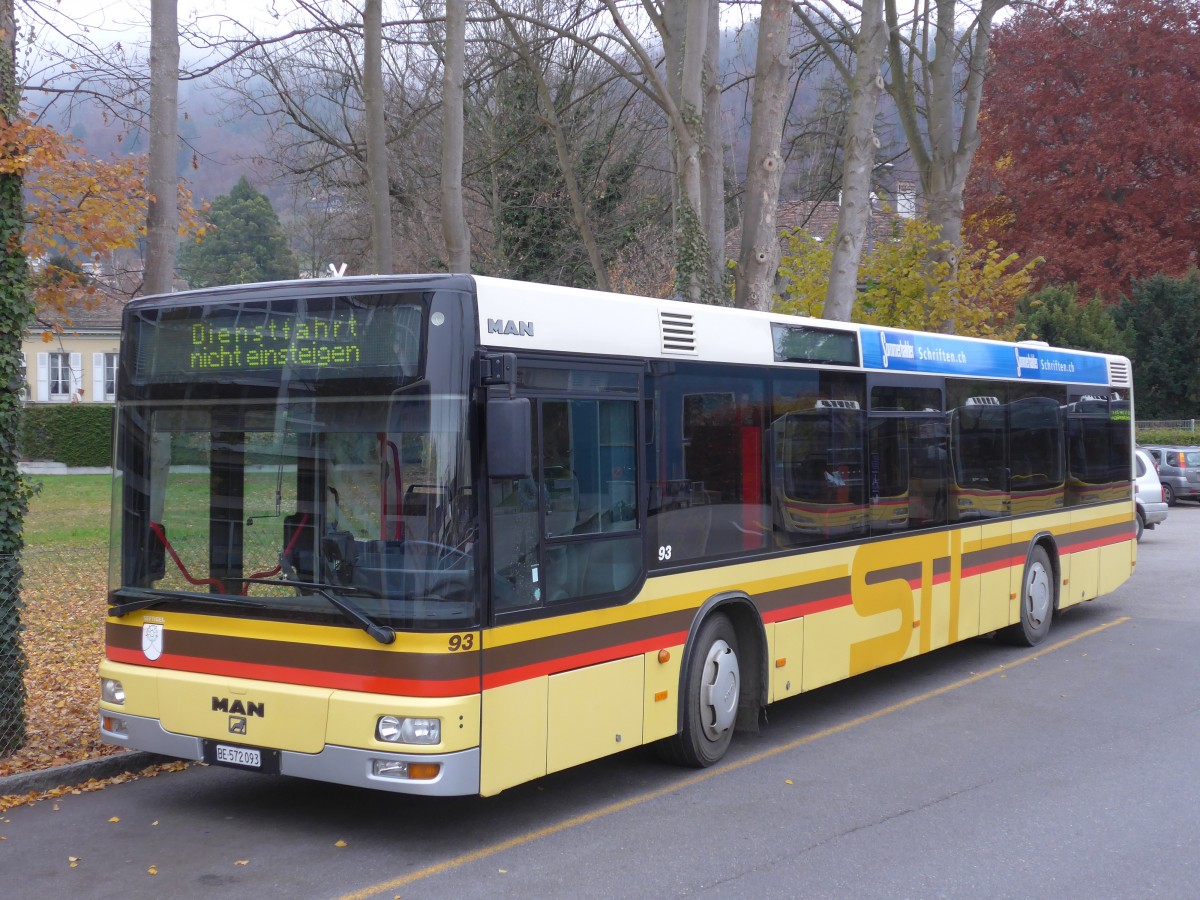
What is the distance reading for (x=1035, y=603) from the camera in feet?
41.2

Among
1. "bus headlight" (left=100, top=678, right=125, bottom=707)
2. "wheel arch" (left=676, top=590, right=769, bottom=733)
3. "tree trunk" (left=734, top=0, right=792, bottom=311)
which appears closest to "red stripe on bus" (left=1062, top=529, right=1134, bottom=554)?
"tree trunk" (left=734, top=0, right=792, bottom=311)

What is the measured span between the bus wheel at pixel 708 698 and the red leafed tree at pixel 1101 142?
140 ft

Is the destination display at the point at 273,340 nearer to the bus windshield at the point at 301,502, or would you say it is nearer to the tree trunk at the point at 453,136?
the bus windshield at the point at 301,502

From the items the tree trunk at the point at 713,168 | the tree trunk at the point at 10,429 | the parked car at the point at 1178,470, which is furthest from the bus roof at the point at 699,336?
the parked car at the point at 1178,470

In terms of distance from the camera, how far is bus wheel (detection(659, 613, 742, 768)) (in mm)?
Answer: 7605

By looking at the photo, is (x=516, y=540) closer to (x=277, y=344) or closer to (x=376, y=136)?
(x=277, y=344)

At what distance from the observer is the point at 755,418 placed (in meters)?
8.31

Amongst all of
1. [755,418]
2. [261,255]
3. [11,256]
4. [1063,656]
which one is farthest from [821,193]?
[261,255]

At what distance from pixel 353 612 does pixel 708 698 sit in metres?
2.73

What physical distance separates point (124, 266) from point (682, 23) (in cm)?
758

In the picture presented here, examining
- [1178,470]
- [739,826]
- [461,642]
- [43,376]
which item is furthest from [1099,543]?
[43,376]

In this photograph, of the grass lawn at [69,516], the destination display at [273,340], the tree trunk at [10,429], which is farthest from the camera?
the grass lawn at [69,516]

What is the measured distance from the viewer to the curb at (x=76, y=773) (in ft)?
23.4

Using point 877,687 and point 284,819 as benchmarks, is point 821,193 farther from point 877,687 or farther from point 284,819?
point 284,819
